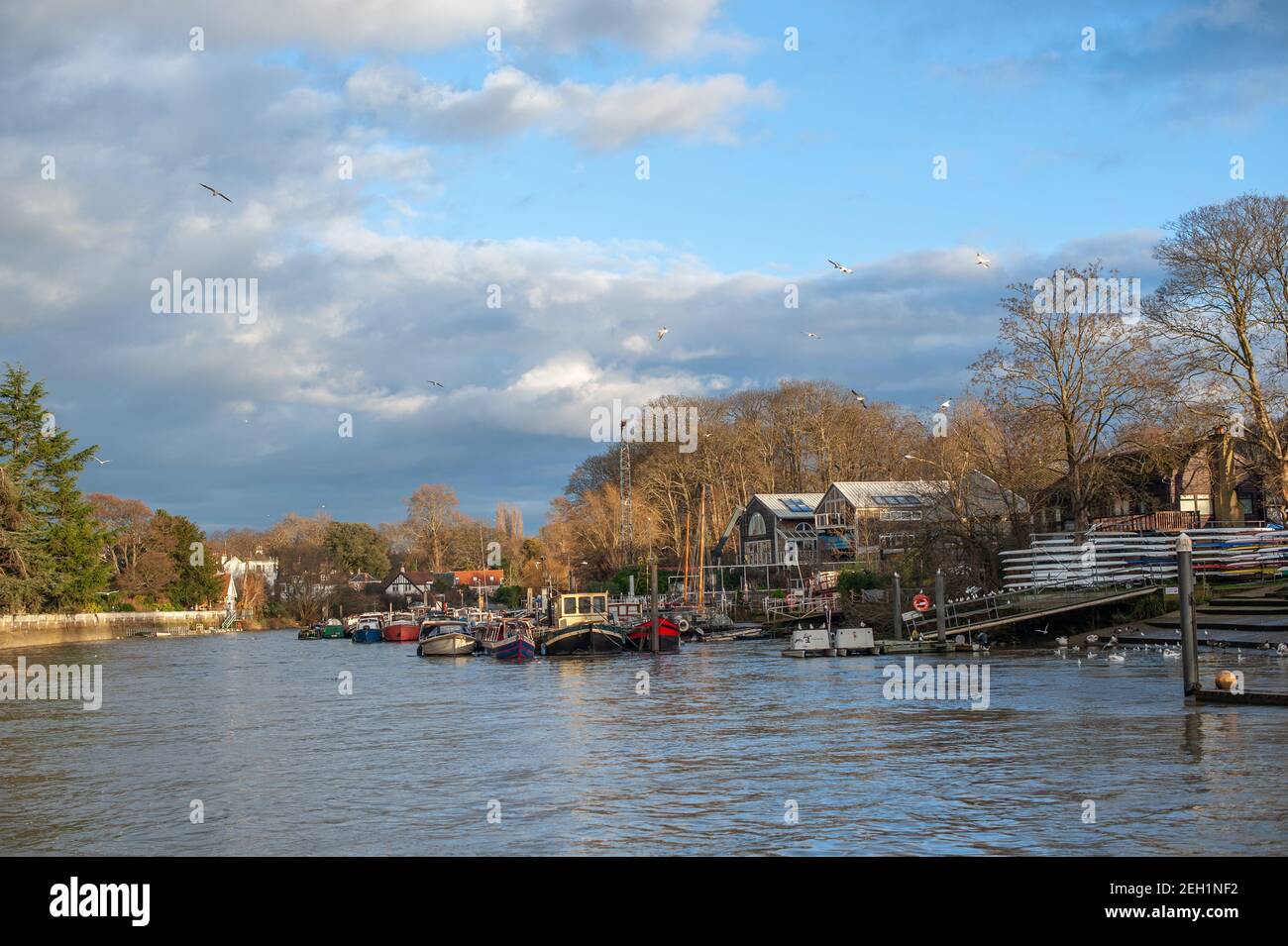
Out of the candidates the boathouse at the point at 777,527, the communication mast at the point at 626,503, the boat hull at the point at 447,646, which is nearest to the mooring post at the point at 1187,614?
the boat hull at the point at 447,646

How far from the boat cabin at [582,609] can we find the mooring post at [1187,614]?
35.5 m

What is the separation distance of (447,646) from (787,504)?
3797 centimetres

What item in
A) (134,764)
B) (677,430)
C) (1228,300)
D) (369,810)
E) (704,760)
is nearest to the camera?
(369,810)

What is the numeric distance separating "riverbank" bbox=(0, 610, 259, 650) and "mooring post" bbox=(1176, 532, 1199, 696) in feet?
227

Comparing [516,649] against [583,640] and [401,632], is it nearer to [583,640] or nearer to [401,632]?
[583,640]

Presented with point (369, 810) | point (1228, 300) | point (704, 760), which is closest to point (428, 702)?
point (704, 760)

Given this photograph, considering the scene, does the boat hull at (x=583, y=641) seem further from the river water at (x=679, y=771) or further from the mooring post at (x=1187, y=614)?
the mooring post at (x=1187, y=614)

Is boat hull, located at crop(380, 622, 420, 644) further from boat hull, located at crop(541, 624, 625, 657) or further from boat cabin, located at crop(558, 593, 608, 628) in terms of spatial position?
boat hull, located at crop(541, 624, 625, 657)

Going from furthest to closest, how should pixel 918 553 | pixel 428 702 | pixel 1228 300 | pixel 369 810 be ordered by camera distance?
pixel 918 553
pixel 1228 300
pixel 428 702
pixel 369 810

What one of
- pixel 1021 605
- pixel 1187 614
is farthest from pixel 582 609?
pixel 1187 614

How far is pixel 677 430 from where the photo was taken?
102062mm

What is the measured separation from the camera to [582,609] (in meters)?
73.1
